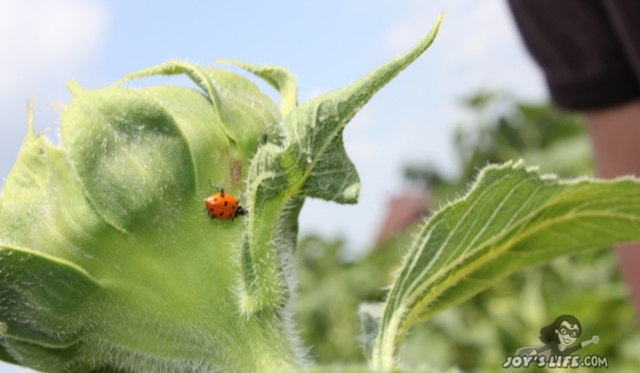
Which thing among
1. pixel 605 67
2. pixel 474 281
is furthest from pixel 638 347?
pixel 474 281

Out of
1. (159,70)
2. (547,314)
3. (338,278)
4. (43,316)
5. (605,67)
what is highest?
(159,70)

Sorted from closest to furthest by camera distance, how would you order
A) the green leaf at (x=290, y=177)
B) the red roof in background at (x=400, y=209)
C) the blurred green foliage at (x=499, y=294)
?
1. the green leaf at (x=290, y=177)
2. the blurred green foliage at (x=499, y=294)
3. the red roof in background at (x=400, y=209)

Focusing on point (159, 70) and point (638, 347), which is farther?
point (638, 347)

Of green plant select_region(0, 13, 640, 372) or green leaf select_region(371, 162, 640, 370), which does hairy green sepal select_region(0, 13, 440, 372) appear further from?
green leaf select_region(371, 162, 640, 370)

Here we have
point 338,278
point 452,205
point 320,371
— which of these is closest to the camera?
point 320,371

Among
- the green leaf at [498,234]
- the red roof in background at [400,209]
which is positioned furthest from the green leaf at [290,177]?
the red roof in background at [400,209]

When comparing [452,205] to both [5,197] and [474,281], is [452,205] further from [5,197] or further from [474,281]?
[5,197]

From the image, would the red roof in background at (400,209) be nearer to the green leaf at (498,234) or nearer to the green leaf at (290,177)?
the green leaf at (498,234)
